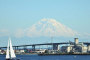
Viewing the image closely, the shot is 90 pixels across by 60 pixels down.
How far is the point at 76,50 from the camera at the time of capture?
19962 centimetres

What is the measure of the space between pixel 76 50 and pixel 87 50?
22.6 feet

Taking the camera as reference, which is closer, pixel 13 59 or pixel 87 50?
pixel 13 59

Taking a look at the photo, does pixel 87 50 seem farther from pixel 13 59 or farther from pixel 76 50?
pixel 13 59

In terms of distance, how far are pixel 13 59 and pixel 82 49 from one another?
11772 cm

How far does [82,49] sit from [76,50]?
21.0ft

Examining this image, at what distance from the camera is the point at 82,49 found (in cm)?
19412

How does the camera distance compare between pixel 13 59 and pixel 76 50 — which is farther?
pixel 76 50

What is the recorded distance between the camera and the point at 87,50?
198m

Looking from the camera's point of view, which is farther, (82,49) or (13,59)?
(82,49)

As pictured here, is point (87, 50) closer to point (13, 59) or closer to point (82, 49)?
point (82, 49)

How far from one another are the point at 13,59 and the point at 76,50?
401 feet

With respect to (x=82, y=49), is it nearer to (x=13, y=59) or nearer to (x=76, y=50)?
(x=76, y=50)

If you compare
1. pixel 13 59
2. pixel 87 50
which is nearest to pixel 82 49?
pixel 87 50
